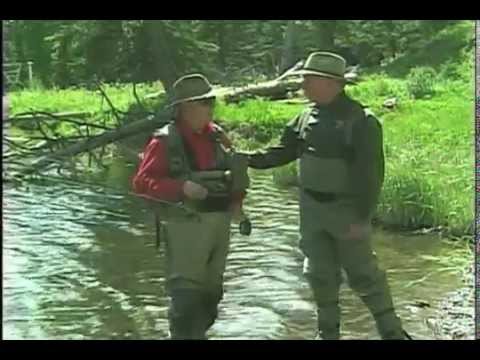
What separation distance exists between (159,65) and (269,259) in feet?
6.74

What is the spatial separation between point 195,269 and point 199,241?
0.12 m

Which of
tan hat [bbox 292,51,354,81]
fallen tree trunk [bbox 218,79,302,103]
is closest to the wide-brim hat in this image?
tan hat [bbox 292,51,354,81]

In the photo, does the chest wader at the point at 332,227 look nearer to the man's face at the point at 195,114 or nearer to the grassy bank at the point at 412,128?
the man's face at the point at 195,114

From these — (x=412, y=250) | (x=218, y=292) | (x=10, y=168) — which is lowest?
(x=412, y=250)

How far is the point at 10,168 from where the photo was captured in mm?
4734

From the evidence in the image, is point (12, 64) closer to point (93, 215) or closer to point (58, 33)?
point (58, 33)

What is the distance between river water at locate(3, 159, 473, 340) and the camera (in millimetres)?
5348

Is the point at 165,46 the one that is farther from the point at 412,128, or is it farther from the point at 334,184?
the point at 412,128

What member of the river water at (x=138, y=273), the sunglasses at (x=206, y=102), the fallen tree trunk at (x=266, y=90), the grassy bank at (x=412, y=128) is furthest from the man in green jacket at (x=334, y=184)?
the fallen tree trunk at (x=266, y=90)

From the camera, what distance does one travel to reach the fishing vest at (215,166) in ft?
13.1

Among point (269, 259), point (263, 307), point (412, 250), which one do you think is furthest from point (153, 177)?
point (412, 250)

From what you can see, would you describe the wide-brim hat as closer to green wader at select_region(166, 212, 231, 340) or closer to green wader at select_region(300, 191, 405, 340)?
green wader at select_region(300, 191, 405, 340)

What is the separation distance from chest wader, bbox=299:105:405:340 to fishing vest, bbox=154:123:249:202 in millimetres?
309

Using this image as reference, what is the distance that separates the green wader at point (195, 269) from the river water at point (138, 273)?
31.7 inches
